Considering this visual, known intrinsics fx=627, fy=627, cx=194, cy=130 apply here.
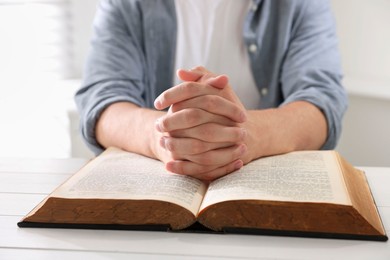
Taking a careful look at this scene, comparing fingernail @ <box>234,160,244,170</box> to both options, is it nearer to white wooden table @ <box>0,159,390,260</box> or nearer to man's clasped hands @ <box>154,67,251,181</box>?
man's clasped hands @ <box>154,67,251,181</box>

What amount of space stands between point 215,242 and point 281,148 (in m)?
0.37

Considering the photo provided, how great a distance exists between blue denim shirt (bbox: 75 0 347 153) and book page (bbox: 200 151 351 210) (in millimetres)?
505

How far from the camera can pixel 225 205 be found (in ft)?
2.70

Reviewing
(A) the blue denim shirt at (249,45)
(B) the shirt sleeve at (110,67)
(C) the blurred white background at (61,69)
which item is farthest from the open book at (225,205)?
(C) the blurred white background at (61,69)

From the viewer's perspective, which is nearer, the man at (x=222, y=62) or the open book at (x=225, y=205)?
the open book at (x=225, y=205)

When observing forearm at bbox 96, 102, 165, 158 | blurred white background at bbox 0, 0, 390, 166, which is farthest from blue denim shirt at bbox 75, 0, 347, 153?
blurred white background at bbox 0, 0, 390, 166

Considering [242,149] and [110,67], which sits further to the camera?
[110,67]

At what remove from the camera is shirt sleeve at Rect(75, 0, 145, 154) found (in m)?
1.38

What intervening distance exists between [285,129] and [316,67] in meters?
0.36

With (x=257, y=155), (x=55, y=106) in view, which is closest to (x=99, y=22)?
(x=55, y=106)

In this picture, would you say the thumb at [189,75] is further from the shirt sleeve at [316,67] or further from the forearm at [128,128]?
the shirt sleeve at [316,67]

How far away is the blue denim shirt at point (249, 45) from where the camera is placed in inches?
60.2

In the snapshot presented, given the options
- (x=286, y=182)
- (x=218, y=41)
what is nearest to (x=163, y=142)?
(x=286, y=182)

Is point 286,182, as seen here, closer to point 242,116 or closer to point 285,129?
point 242,116
